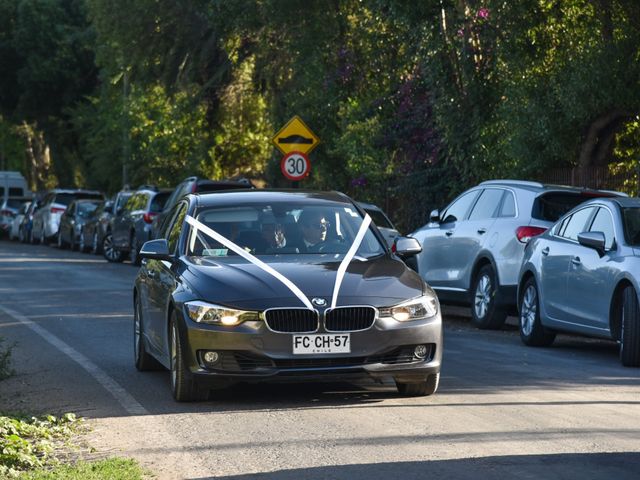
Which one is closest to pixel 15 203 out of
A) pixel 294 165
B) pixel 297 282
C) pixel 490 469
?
pixel 294 165

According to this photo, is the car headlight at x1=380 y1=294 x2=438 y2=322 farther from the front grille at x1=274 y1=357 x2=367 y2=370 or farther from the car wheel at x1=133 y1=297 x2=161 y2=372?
the car wheel at x1=133 y1=297 x2=161 y2=372

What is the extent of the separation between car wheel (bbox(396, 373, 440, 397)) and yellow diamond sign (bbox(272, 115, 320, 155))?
63.7ft

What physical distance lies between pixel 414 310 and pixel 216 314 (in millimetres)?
1383

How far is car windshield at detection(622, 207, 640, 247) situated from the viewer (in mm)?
13781

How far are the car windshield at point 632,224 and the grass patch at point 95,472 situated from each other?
6868 millimetres

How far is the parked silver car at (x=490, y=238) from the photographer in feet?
56.2

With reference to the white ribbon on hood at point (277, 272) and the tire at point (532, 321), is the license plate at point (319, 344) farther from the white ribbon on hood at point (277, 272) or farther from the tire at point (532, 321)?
the tire at point (532, 321)

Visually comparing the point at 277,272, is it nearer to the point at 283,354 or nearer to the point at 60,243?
the point at 283,354

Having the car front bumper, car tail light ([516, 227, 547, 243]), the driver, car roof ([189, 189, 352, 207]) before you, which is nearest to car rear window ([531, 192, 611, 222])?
car tail light ([516, 227, 547, 243])

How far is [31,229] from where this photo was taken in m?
54.5

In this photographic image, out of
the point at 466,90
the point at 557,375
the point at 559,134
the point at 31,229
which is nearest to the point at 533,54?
the point at 559,134

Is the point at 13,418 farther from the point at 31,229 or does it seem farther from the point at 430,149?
the point at 31,229

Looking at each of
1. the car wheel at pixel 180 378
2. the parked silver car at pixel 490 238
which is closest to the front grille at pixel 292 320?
the car wheel at pixel 180 378

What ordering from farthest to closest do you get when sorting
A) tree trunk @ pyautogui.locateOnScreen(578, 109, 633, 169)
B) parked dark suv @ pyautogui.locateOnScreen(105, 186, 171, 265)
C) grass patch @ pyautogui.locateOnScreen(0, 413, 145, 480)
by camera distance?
parked dark suv @ pyautogui.locateOnScreen(105, 186, 171, 265) → tree trunk @ pyautogui.locateOnScreen(578, 109, 633, 169) → grass patch @ pyautogui.locateOnScreen(0, 413, 145, 480)
